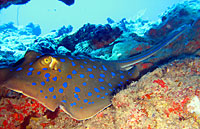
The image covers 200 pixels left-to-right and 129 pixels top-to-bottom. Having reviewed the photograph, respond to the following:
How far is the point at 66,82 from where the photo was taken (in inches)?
120

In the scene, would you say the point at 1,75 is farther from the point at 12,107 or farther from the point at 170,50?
the point at 170,50

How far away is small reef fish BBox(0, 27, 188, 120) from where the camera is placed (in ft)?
8.47

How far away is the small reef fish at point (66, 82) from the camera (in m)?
2.58

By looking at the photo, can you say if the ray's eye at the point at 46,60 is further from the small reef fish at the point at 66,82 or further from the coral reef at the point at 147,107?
the coral reef at the point at 147,107

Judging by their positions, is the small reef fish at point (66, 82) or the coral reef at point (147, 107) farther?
the small reef fish at point (66, 82)

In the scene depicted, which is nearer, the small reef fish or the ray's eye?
the small reef fish

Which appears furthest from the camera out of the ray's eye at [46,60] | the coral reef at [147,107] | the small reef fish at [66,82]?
the ray's eye at [46,60]

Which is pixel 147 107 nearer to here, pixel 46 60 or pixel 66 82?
pixel 66 82

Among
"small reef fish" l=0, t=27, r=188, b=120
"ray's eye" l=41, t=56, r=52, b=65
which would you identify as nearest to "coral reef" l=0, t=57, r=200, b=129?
"small reef fish" l=0, t=27, r=188, b=120

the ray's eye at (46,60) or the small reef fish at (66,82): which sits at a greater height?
the ray's eye at (46,60)

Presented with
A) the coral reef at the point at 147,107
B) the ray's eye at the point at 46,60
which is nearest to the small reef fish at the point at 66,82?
the ray's eye at the point at 46,60

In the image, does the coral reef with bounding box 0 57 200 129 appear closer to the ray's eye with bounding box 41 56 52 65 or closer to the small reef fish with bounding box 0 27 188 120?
the small reef fish with bounding box 0 27 188 120

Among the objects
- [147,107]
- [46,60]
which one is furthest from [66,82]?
[147,107]

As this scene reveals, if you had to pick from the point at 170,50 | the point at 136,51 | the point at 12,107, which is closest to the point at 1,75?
the point at 12,107
